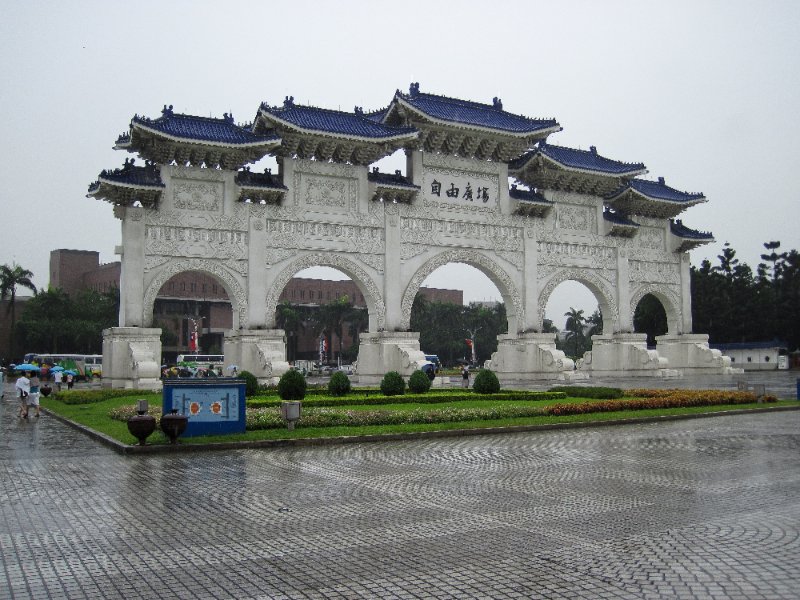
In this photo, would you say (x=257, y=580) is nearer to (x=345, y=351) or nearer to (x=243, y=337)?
(x=243, y=337)

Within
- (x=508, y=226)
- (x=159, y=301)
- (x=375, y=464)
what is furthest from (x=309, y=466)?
(x=159, y=301)

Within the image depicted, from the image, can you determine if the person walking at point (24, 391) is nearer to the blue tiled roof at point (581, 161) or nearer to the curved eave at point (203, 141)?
the curved eave at point (203, 141)

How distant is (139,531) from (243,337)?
23411 millimetres

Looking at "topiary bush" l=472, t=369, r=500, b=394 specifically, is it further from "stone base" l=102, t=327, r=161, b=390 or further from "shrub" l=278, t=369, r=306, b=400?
"stone base" l=102, t=327, r=161, b=390

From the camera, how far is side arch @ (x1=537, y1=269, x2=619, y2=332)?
37875 mm

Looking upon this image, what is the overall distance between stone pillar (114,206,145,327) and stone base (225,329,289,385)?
3969 mm

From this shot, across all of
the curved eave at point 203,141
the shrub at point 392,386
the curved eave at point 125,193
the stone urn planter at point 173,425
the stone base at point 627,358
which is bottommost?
the stone urn planter at point 173,425

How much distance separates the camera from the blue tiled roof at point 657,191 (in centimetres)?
4062

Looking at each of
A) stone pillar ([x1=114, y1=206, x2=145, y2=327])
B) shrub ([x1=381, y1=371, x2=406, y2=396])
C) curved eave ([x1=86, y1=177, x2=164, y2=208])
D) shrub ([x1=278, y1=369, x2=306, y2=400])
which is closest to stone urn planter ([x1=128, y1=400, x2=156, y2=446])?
shrub ([x1=278, y1=369, x2=306, y2=400])

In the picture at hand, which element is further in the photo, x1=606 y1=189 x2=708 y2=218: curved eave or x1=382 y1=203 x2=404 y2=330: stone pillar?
x1=606 y1=189 x2=708 y2=218: curved eave

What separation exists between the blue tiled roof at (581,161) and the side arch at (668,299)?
22.6 feet

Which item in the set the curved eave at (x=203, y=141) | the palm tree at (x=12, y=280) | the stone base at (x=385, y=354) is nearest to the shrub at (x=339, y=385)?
the stone base at (x=385, y=354)

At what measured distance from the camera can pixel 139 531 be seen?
7.30m

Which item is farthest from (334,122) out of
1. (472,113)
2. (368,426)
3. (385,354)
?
(368,426)
